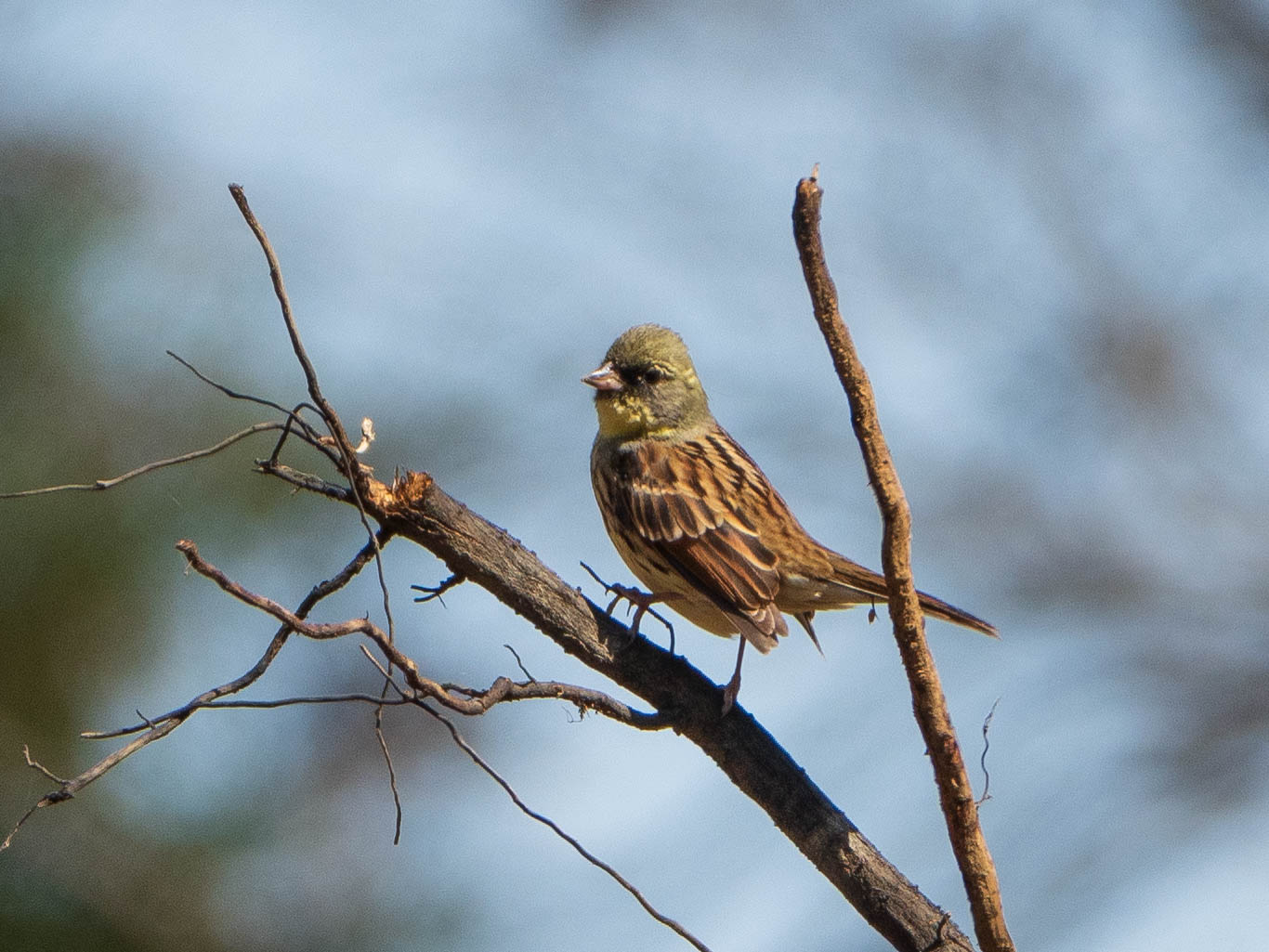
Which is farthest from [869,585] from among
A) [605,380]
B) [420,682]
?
[420,682]

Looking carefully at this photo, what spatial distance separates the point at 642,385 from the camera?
6199 mm

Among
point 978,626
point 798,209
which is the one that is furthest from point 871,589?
point 798,209

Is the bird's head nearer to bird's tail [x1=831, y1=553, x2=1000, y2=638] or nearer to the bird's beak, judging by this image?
the bird's beak

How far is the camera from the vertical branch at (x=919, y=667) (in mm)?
2975

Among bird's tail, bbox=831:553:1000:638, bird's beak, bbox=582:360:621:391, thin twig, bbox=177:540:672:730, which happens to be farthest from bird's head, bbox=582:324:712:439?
thin twig, bbox=177:540:672:730

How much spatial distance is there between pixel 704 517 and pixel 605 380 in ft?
3.13

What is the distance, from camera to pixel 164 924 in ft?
24.7

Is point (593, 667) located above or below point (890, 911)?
above

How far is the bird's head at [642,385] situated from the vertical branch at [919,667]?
3079mm

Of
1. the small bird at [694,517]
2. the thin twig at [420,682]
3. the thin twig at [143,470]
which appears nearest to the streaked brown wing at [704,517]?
the small bird at [694,517]

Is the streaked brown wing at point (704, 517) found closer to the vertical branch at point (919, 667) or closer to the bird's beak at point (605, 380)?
the bird's beak at point (605, 380)

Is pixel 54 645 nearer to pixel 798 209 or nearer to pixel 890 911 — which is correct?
pixel 890 911

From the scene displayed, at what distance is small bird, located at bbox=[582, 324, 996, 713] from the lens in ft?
16.9

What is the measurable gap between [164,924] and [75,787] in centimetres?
538
